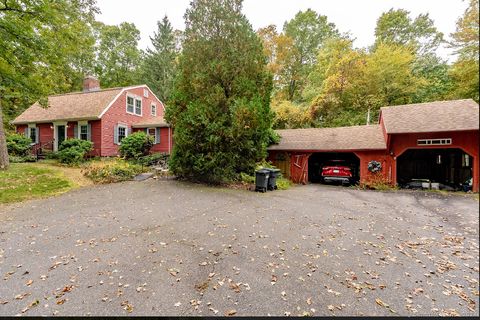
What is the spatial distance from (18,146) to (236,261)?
1806cm

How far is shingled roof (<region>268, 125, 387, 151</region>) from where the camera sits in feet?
37.3

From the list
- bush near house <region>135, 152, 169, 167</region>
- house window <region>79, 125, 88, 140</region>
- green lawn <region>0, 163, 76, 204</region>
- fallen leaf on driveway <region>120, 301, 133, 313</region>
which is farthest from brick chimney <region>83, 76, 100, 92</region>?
fallen leaf on driveway <region>120, 301, 133, 313</region>

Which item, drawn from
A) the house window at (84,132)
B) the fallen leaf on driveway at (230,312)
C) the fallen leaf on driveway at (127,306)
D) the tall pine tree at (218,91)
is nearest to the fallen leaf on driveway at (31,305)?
the fallen leaf on driveway at (127,306)

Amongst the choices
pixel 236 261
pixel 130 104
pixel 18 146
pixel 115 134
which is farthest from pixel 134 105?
pixel 236 261

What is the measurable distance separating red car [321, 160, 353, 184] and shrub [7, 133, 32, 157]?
19226 mm

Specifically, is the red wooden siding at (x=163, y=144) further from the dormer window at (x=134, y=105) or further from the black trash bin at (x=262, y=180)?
the black trash bin at (x=262, y=180)

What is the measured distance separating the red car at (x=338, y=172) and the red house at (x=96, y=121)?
37.1 feet

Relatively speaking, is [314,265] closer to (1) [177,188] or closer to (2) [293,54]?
(1) [177,188]

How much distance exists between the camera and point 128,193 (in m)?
8.73

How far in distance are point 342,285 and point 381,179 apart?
8.90 metres

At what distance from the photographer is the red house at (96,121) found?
1577cm

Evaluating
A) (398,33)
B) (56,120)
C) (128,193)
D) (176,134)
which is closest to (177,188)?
(128,193)

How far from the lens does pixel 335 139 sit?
Result: 1284cm

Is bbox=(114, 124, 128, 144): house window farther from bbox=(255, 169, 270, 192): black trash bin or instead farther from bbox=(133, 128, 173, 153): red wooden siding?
bbox=(255, 169, 270, 192): black trash bin
